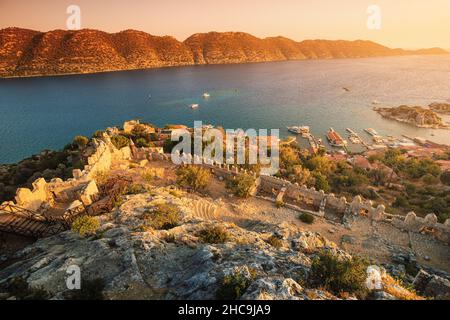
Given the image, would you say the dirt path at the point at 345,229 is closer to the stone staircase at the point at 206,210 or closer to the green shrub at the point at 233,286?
the stone staircase at the point at 206,210

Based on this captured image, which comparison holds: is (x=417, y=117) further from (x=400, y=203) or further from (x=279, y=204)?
(x=279, y=204)

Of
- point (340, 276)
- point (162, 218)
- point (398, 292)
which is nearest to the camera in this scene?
point (398, 292)

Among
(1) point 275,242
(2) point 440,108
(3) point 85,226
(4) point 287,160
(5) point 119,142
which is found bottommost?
(1) point 275,242

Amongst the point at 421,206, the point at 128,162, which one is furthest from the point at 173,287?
the point at 421,206

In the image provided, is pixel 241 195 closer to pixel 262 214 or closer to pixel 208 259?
pixel 262 214

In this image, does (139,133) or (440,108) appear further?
(440,108)

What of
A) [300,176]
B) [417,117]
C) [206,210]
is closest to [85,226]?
[206,210]

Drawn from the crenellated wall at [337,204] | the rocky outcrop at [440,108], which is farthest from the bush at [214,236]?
the rocky outcrop at [440,108]

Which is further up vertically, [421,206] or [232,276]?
[232,276]
